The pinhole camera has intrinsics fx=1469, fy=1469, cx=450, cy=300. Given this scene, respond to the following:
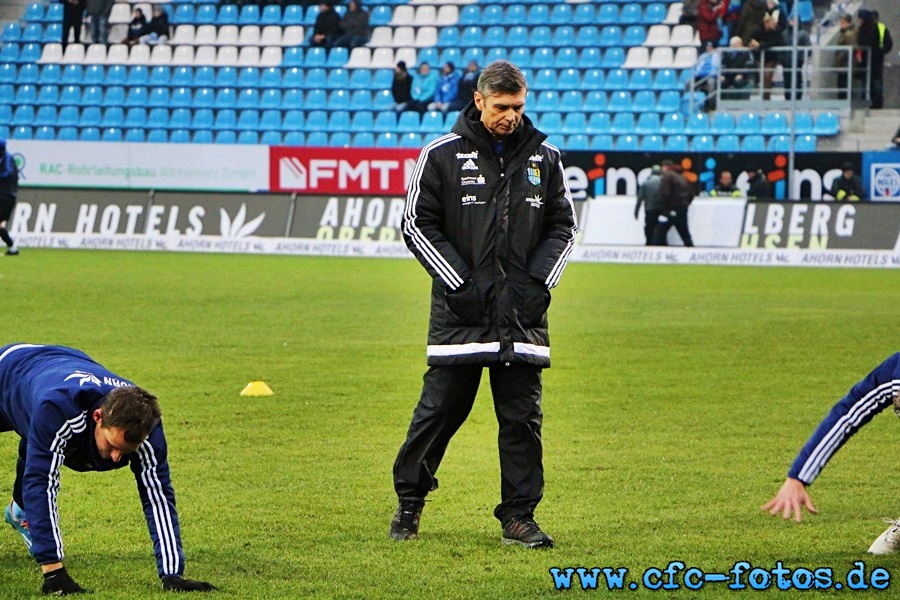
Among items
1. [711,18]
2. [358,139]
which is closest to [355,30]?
[358,139]

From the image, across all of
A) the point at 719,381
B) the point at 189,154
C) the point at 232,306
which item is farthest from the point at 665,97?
the point at 719,381

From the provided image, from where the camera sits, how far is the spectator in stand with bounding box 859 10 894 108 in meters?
31.9

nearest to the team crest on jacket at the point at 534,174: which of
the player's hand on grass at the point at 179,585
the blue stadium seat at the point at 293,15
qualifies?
the player's hand on grass at the point at 179,585

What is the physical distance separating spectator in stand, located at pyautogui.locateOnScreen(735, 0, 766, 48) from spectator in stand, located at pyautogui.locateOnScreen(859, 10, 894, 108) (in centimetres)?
215

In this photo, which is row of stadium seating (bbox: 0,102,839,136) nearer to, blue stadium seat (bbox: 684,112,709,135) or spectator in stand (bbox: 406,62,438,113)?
blue stadium seat (bbox: 684,112,709,135)

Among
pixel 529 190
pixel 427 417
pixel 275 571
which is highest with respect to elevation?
pixel 529 190

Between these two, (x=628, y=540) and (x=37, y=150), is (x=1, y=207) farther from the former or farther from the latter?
(x=628, y=540)

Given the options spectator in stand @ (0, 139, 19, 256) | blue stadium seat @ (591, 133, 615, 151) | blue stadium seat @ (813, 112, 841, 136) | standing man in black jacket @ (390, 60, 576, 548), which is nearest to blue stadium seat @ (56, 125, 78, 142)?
spectator in stand @ (0, 139, 19, 256)

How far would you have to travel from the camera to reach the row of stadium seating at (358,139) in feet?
107

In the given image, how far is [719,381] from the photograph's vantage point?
1250cm

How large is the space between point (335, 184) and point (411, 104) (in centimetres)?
313

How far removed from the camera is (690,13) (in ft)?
117

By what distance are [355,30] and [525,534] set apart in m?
32.5

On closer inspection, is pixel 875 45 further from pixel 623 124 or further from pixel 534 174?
pixel 534 174
